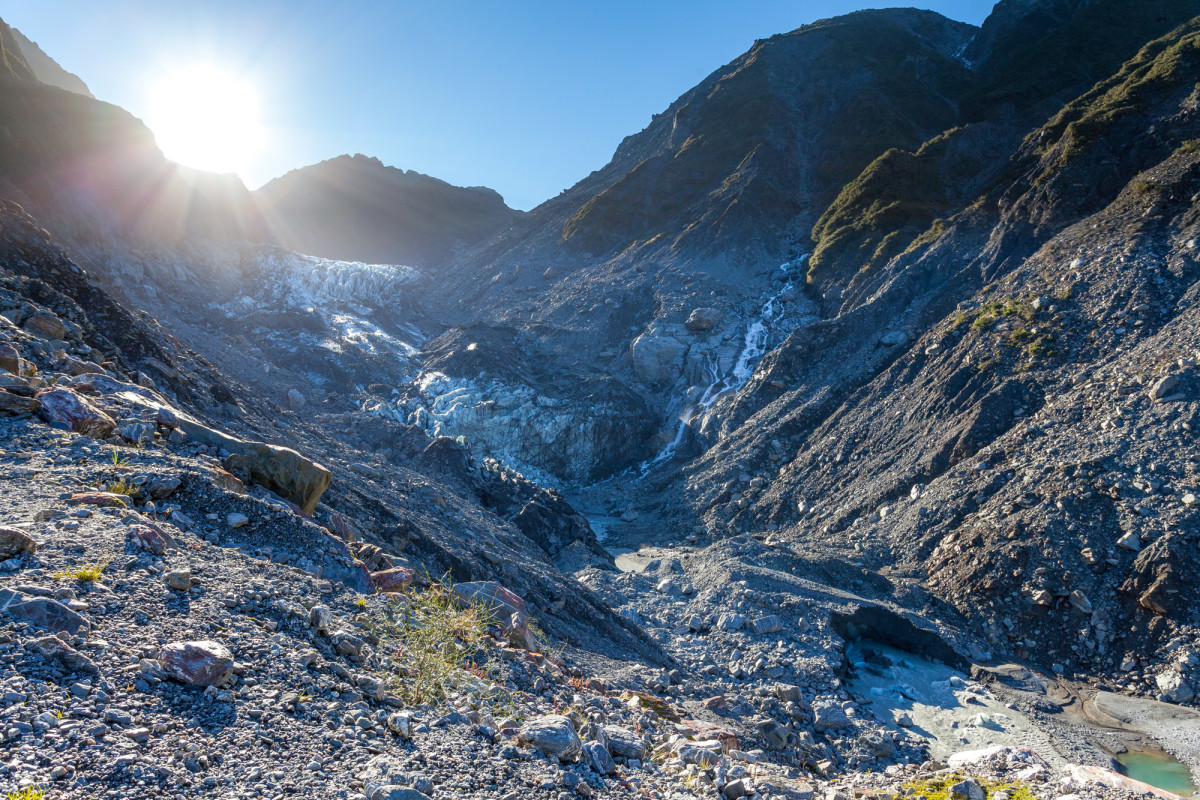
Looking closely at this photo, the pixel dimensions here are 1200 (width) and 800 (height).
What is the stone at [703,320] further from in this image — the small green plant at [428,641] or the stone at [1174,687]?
the small green plant at [428,641]

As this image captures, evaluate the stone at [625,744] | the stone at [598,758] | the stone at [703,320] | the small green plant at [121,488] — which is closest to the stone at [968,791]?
the stone at [625,744]

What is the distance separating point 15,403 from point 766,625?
14.4m

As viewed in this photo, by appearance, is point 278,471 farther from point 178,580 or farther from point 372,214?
point 372,214

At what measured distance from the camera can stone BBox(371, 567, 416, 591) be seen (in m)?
7.46

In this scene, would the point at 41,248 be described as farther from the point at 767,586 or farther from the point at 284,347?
the point at 284,347

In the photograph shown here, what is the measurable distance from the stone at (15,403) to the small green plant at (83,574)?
157 inches

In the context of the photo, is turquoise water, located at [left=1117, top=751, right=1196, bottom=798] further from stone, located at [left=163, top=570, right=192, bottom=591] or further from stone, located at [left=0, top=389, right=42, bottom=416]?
stone, located at [left=0, top=389, right=42, bottom=416]

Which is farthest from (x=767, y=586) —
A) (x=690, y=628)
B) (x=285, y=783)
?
(x=285, y=783)

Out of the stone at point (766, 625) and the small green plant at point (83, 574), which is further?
the stone at point (766, 625)

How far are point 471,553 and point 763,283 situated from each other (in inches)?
1521

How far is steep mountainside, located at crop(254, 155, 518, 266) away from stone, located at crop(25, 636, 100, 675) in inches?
3249

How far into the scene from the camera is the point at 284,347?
1721 inches

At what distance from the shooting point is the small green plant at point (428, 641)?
17.2 feet

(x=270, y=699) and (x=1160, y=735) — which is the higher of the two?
(x=270, y=699)
